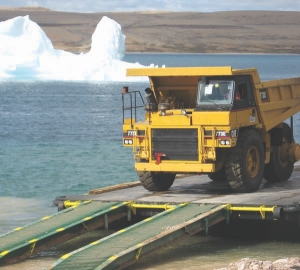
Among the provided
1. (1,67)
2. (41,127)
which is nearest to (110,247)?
(41,127)

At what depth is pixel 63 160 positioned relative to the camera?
Answer: 26.2 metres

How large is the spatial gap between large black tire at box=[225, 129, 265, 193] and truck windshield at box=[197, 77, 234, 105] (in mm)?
631

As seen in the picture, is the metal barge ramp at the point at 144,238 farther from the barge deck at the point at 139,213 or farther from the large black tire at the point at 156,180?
the large black tire at the point at 156,180

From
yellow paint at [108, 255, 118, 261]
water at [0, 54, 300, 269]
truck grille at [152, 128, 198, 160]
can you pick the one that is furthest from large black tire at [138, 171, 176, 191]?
yellow paint at [108, 255, 118, 261]

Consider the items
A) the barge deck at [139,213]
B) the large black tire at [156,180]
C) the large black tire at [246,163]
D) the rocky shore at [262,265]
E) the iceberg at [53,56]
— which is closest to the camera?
the rocky shore at [262,265]

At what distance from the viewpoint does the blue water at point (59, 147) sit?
72.5ft

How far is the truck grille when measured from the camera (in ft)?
47.3

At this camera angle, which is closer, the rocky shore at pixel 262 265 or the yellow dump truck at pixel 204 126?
Answer: the rocky shore at pixel 262 265

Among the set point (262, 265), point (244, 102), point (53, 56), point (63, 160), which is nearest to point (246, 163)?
point (244, 102)

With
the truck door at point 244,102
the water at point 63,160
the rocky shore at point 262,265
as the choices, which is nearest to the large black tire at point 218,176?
the truck door at point 244,102

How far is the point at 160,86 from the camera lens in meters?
15.8

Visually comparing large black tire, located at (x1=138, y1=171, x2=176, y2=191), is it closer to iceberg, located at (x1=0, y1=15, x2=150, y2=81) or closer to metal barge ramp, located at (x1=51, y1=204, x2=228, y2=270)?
metal barge ramp, located at (x1=51, y1=204, x2=228, y2=270)

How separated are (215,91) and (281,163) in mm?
2482

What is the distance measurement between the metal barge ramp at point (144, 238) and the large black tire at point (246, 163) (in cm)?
118
